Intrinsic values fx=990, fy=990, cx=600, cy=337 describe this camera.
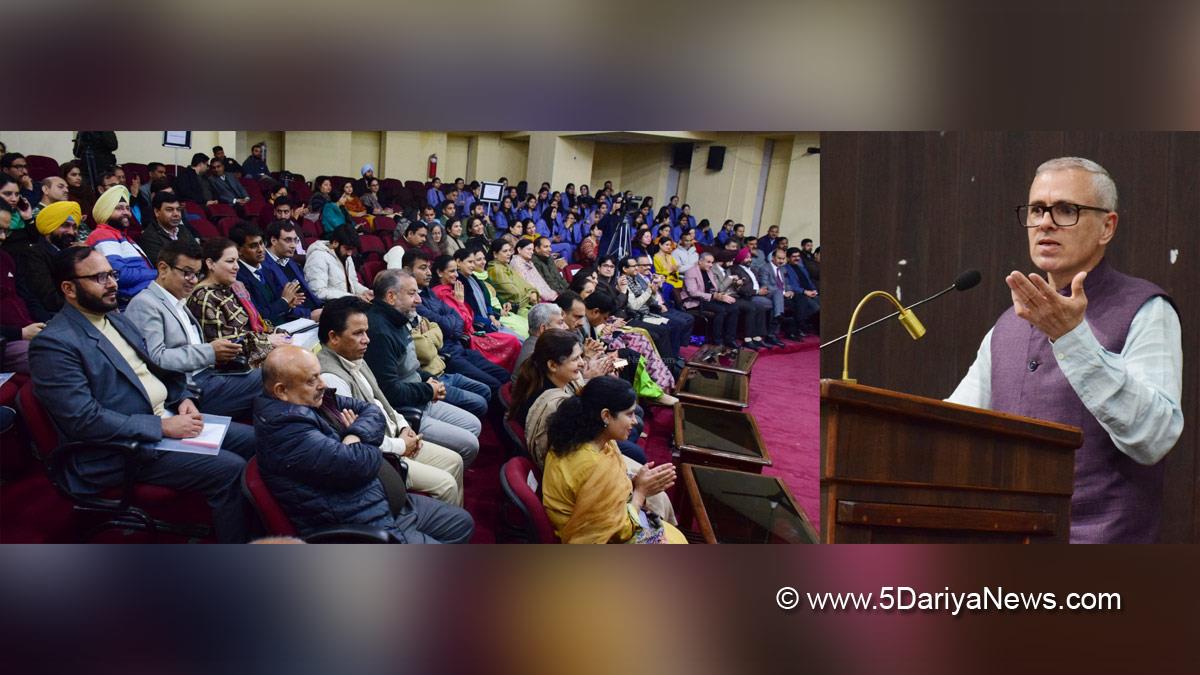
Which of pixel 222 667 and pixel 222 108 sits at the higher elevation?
pixel 222 108

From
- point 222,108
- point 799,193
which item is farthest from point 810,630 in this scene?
point 222,108

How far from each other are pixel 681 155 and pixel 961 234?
0.87 meters

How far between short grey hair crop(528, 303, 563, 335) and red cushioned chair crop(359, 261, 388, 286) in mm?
473

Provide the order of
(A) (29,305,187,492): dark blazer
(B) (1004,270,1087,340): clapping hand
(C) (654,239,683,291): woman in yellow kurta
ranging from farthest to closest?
(C) (654,239,683,291): woman in yellow kurta → (A) (29,305,187,492): dark blazer → (B) (1004,270,1087,340): clapping hand

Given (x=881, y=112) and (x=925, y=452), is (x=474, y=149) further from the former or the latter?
(x=925, y=452)

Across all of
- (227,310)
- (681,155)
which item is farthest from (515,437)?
(681,155)

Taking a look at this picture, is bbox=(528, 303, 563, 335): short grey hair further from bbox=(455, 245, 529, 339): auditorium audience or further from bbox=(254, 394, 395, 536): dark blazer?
bbox=(254, 394, 395, 536): dark blazer

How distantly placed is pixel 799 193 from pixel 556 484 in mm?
1123

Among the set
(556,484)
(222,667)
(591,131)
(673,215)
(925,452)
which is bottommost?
(222,667)

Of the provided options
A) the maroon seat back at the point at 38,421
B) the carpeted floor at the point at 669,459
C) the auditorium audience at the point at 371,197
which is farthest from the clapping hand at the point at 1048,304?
the maroon seat back at the point at 38,421

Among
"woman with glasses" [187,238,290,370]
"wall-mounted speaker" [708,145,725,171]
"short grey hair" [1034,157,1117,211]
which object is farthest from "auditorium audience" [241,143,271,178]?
"short grey hair" [1034,157,1117,211]

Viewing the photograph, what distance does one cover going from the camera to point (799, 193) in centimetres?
296

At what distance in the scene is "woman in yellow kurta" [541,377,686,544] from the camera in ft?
9.20

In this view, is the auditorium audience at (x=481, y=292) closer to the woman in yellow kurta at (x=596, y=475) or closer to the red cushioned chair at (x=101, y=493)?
the woman in yellow kurta at (x=596, y=475)
